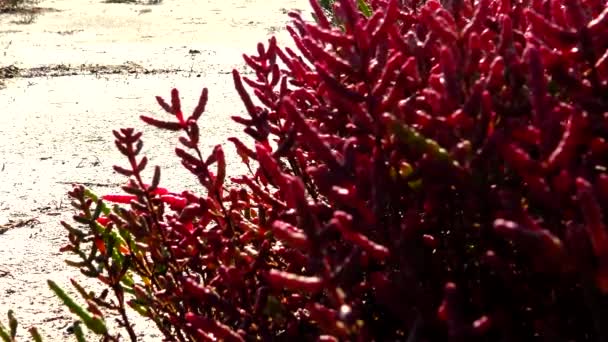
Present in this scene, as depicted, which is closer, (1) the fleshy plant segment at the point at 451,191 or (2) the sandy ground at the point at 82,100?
(1) the fleshy plant segment at the point at 451,191

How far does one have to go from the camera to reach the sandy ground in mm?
3104

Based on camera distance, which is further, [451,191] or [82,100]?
[82,100]

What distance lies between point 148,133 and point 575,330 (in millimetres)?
3953

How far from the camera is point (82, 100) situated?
5.66m

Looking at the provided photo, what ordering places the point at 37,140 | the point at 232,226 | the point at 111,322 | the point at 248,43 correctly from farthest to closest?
1. the point at 248,43
2. the point at 37,140
3. the point at 111,322
4. the point at 232,226

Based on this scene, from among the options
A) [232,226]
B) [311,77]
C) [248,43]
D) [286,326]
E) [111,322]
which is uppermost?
[248,43]

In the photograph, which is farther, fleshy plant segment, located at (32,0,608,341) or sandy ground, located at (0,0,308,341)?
sandy ground, located at (0,0,308,341)

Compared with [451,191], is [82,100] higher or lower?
higher

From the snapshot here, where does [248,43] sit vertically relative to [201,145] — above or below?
above

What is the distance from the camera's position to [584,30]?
1.08m

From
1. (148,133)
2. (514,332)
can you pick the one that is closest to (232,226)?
(514,332)

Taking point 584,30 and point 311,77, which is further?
point 311,77

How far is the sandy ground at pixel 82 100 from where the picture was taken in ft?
10.2

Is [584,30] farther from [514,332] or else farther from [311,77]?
[311,77]
